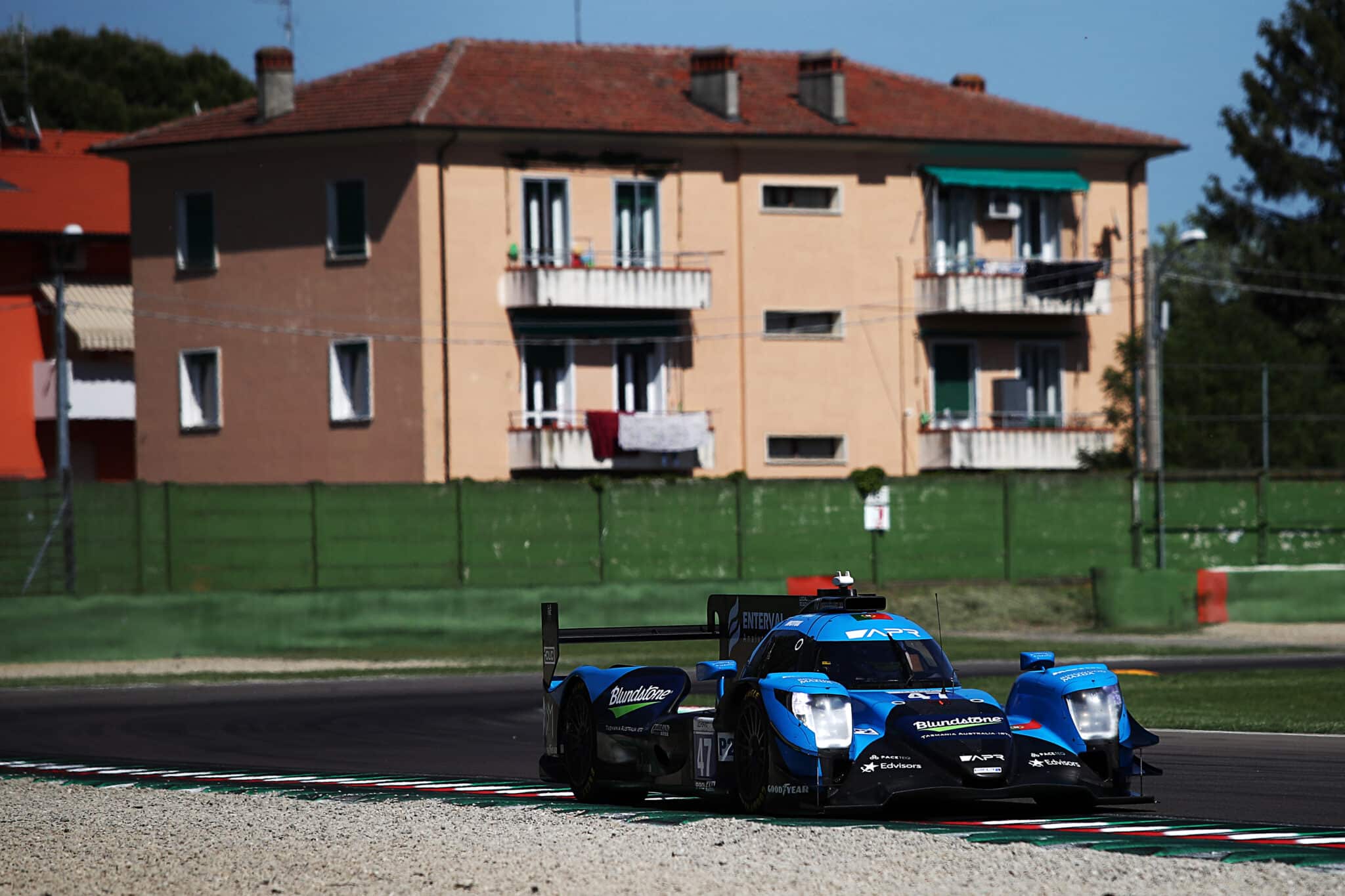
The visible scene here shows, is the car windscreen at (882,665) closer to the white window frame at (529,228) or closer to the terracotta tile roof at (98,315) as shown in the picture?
the white window frame at (529,228)

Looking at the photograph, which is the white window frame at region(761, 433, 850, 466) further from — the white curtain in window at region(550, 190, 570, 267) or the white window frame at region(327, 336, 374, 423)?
the white window frame at region(327, 336, 374, 423)

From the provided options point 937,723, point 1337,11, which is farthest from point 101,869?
point 1337,11

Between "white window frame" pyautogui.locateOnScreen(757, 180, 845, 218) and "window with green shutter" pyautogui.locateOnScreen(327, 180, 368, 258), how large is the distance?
9.45 metres

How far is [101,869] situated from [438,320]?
3445 centimetres

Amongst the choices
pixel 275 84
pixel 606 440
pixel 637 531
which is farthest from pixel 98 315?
pixel 637 531

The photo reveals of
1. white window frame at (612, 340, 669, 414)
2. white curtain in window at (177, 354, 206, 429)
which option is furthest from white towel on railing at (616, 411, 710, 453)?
white curtain in window at (177, 354, 206, 429)

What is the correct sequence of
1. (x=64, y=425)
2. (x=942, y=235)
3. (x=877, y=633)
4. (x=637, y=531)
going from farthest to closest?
1. (x=942, y=235)
2. (x=64, y=425)
3. (x=637, y=531)
4. (x=877, y=633)

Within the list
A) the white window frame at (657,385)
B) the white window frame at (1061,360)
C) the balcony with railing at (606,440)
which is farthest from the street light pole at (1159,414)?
the white window frame at (657,385)

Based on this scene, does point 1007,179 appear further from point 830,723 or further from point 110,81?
point 110,81

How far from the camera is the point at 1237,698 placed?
23344 mm

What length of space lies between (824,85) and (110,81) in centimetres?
4202

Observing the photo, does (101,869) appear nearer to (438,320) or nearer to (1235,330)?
(438,320)

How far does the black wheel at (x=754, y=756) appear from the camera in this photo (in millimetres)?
11727

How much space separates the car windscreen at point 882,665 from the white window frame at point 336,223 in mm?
34501
